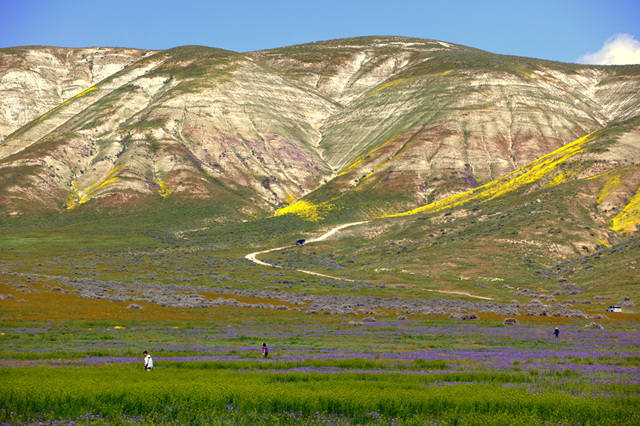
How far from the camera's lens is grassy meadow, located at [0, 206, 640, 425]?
2002cm

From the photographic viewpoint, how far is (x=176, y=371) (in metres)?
27.5

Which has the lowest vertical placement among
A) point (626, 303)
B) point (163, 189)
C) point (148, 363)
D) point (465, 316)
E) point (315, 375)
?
point (315, 375)

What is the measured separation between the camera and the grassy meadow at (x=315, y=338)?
2002 centimetres

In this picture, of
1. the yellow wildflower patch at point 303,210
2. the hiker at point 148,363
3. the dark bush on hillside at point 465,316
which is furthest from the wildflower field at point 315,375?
the yellow wildflower patch at point 303,210

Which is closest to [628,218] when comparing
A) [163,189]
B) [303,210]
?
[303,210]

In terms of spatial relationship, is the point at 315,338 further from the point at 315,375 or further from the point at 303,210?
the point at 303,210

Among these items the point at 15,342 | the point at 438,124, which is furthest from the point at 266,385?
the point at 438,124

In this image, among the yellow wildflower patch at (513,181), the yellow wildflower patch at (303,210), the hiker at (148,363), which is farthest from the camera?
the yellow wildflower patch at (303,210)

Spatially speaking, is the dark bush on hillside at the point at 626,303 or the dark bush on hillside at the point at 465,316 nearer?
the dark bush on hillside at the point at 465,316

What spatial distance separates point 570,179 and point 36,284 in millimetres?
122989

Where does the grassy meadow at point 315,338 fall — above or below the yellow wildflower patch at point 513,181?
below

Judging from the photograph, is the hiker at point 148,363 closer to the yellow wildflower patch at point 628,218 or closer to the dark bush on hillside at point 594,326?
the dark bush on hillside at point 594,326

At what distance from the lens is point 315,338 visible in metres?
44.3

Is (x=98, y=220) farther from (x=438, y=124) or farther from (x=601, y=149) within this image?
(x=601, y=149)
